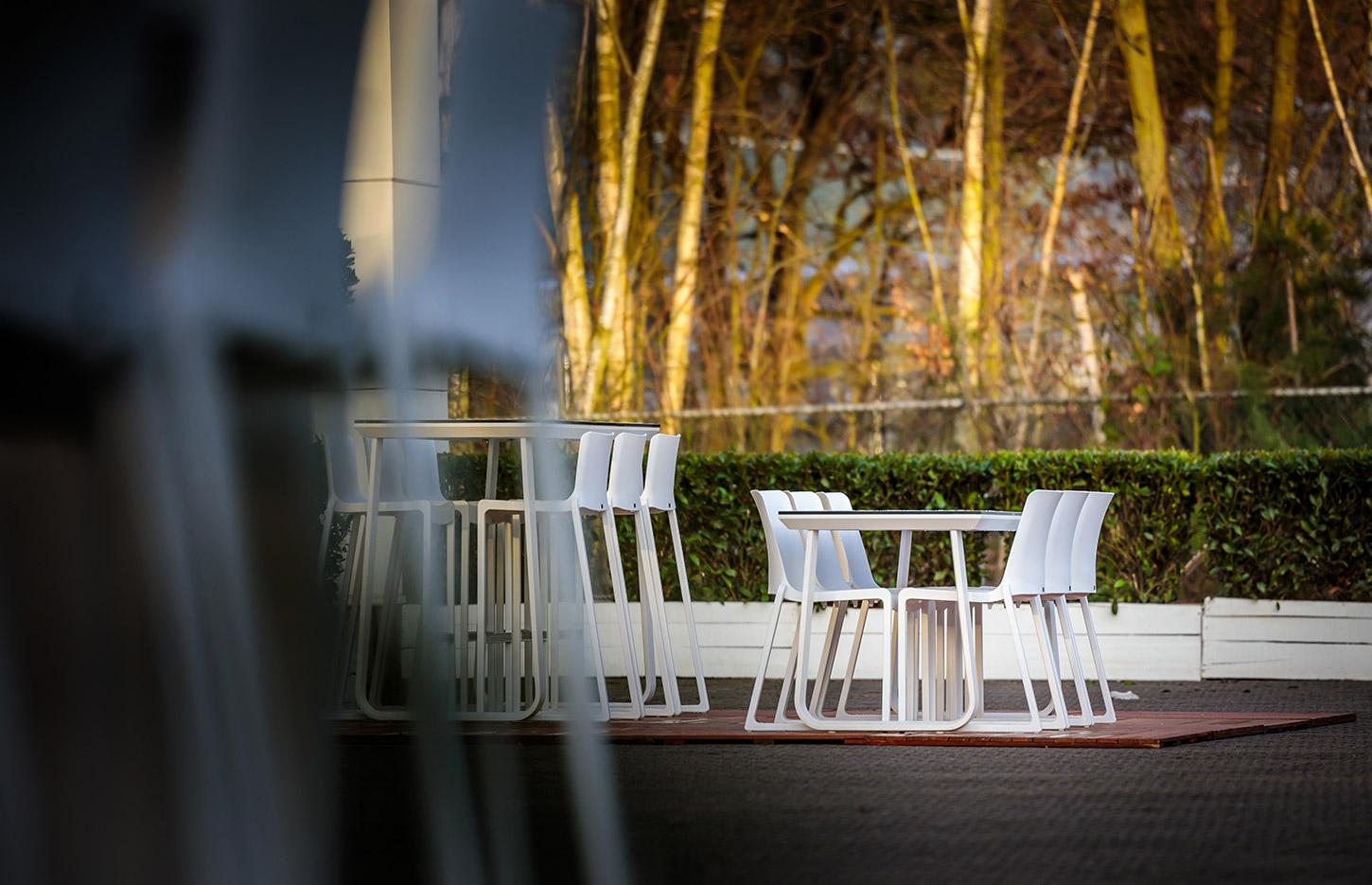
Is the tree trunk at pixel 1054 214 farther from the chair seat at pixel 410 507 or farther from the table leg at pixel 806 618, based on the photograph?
the chair seat at pixel 410 507

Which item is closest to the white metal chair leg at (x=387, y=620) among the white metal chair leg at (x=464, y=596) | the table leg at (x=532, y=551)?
the white metal chair leg at (x=464, y=596)

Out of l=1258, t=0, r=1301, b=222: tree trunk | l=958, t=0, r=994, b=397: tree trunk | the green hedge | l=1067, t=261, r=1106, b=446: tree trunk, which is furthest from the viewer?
l=958, t=0, r=994, b=397: tree trunk

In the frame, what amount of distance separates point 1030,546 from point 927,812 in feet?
5.32

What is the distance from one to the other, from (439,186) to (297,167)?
0.79 feet

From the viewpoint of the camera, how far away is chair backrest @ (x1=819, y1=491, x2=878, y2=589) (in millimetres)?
6449

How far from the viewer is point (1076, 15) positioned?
1269cm

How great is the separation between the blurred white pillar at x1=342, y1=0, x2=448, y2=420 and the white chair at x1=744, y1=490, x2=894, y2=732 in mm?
3205

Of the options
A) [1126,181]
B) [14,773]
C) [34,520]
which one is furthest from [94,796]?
[1126,181]

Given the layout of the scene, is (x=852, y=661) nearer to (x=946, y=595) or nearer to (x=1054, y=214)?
(x=946, y=595)

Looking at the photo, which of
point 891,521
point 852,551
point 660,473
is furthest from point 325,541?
point 852,551

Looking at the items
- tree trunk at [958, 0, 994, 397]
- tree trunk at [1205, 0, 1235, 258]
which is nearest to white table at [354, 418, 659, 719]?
tree trunk at [1205, 0, 1235, 258]

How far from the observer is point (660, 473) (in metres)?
6.41

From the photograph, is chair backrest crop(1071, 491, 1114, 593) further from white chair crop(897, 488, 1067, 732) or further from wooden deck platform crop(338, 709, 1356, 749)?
wooden deck platform crop(338, 709, 1356, 749)

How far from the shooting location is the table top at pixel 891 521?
18.6 feet
